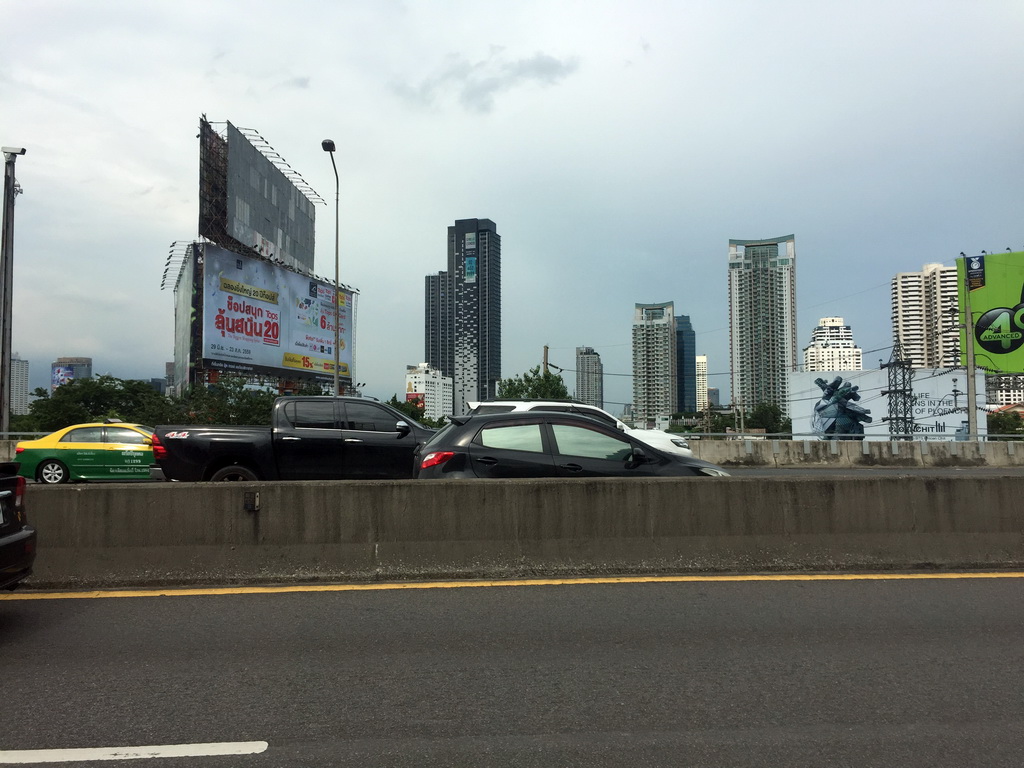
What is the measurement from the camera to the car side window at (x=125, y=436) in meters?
17.7

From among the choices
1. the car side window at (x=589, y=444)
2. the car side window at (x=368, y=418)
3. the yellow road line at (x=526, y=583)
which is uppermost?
the car side window at (x=368, y=418)

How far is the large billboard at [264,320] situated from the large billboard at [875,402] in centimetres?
3708

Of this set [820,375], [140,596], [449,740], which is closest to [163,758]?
[449,740]

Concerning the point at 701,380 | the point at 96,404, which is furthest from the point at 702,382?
the point at 96,404

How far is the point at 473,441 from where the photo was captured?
874cm

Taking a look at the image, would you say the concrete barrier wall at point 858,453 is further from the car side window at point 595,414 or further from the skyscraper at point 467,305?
the skyscraper at point 467,305

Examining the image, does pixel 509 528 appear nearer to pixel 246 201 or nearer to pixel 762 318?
pixel 246 201

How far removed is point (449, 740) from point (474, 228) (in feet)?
542

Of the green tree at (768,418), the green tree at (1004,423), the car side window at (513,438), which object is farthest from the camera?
the green tree at (768,418)

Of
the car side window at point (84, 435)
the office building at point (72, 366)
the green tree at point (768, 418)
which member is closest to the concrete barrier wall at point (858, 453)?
the car side window at point (84, 435)

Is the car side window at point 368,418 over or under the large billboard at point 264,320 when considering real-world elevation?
under

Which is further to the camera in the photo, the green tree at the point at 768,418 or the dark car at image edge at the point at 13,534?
the green tree at the point at 768,418

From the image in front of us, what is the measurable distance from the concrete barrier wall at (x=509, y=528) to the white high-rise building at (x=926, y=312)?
80.5 m

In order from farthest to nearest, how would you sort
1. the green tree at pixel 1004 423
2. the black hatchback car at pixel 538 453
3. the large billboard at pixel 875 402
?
the green tree at pixel 1004 423
the large billboard at pixel 875 402
the black hatchback car at pixel 538 453
